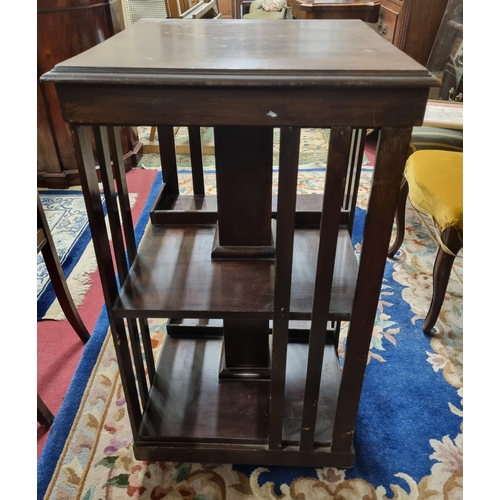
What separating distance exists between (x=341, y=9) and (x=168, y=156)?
84.1 inches

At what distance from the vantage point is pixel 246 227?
910mm

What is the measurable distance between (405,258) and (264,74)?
134cm

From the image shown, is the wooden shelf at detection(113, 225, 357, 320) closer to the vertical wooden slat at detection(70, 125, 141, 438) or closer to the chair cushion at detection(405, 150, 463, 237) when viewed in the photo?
the vertical wooden slat at detection(70, 125, 141, 438)

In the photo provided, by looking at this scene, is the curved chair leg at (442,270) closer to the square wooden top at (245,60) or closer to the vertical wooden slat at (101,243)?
the square wooden top at (245,60)

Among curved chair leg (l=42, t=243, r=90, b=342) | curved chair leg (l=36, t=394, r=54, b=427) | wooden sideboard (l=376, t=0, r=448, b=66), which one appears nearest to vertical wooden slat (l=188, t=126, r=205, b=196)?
curved chair leg (l=42, t=243, r=90, b=342)

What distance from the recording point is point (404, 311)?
57.9 inches

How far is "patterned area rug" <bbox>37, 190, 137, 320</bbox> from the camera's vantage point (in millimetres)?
1519

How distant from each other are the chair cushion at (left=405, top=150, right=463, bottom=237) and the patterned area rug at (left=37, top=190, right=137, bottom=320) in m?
1.19

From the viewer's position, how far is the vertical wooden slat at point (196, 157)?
1.09 m

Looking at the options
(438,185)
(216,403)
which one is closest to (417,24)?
(438,185)

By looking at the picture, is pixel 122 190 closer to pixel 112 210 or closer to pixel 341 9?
pixel 112 210

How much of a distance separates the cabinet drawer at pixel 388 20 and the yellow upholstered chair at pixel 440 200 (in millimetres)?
1509

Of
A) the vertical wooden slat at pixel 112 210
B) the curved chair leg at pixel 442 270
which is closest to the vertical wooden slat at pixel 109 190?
the vertical wooden slat at pixel 112 210

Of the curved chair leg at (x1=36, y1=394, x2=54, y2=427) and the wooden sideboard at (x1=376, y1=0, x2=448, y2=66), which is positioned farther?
the wooden sideboard at (x1=376, y1=0, x2=448, y2=66)
